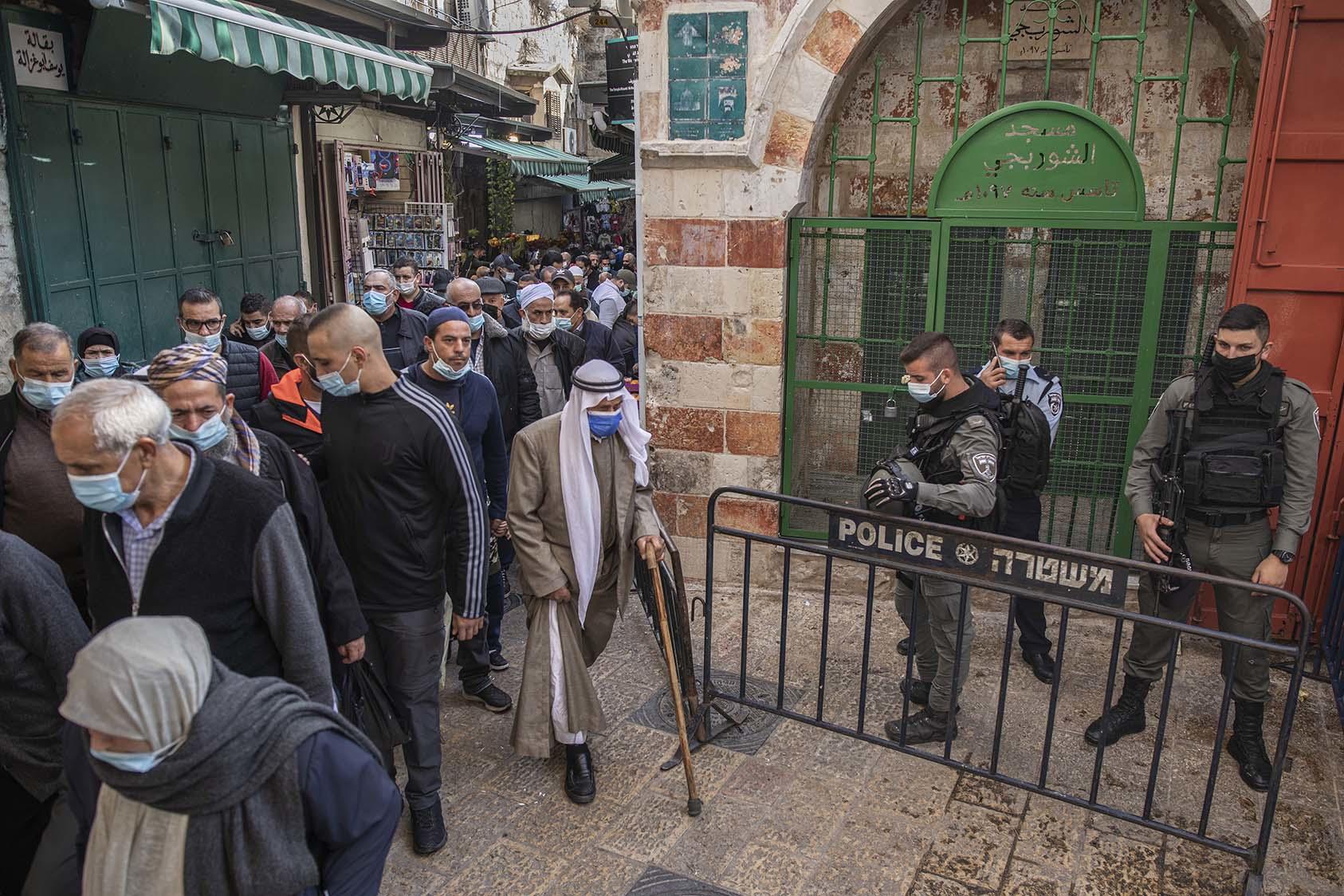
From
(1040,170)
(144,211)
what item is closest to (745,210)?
(1040,170)

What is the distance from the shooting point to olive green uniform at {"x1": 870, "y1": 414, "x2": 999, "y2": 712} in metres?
4.23

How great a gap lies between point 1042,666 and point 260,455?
403 cm

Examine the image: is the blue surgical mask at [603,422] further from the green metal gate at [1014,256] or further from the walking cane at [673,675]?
the green metal gate at [1014,256]

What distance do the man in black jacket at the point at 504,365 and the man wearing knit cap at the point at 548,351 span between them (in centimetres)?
19

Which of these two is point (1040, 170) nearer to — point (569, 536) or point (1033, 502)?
point (1033, 502)

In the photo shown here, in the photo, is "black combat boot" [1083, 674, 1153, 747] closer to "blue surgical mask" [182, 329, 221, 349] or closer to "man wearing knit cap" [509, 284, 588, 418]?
"man wearing knit cap" [509, 284, 588, 418]

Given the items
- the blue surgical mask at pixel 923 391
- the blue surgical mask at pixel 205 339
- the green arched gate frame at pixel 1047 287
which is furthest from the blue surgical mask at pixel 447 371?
the green arched gate frame at pixel 1047 287

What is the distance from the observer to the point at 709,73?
580cm

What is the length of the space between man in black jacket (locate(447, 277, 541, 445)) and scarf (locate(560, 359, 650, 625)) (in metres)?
1.88

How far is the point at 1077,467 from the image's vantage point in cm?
593

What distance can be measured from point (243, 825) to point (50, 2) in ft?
24.7

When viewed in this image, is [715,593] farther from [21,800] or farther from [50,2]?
[50,2]

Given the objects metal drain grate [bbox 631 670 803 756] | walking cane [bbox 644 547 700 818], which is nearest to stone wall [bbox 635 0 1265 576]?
metal drain grate [bbox 631 670 803 756]

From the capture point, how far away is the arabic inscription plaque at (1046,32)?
5.89 meters
